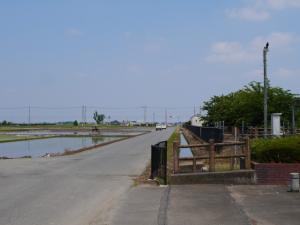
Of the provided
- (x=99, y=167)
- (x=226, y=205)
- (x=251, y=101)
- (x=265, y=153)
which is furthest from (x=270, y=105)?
(x=226, y=205)

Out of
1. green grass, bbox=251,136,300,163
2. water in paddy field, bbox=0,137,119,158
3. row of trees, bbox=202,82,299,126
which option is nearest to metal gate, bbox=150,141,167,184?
green grass, bbox=251,136,300,163

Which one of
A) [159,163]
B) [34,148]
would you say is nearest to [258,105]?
[34,148]

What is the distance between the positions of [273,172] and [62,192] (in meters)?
6.18

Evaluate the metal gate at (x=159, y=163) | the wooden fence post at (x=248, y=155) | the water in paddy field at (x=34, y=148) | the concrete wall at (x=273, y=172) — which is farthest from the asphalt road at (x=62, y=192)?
the water in paddy field at (x=34, y=148)

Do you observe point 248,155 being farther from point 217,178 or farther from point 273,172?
point 217,178

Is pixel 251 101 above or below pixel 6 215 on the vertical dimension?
above

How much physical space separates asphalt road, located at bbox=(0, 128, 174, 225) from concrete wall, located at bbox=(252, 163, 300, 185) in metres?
4.00

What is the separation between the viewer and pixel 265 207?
12.3m

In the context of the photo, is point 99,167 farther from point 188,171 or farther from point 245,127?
point 245,127

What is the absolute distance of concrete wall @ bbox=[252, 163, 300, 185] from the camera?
16672 millimetres

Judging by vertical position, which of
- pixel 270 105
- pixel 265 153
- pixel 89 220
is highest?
pixel 270 105

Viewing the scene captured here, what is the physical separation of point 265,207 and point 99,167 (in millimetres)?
13877

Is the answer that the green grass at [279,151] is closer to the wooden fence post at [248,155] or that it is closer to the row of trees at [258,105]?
the wooden fence post at [248,155]

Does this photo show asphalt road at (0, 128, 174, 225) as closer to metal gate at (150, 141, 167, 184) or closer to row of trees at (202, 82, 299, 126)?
metal gate at (150, 141, 167, 184)
